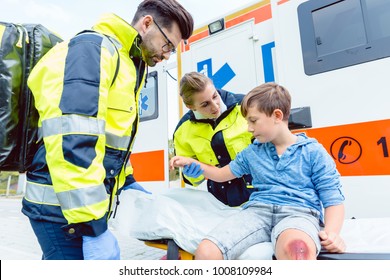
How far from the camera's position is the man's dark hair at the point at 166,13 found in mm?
1367

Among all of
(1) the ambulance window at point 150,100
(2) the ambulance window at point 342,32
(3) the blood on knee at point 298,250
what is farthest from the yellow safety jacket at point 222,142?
(1) the ambulance window at point 150,100

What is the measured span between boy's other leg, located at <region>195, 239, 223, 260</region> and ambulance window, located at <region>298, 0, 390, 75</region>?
1.26 meters

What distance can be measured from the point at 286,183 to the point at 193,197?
23.7 inches

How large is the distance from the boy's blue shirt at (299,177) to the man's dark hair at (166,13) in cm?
78

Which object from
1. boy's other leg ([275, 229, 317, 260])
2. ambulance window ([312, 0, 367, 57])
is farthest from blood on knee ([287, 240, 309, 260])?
ambulance window ([312, 0, 367, 57])

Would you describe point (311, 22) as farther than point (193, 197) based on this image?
Yes

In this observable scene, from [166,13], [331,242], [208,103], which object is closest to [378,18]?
[208,103]

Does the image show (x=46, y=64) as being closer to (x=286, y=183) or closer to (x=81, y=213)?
(x=81, y=213)

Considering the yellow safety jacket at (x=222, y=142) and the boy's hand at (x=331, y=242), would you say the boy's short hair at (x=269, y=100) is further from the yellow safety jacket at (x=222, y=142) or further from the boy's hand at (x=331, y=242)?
the boy's hand at (x=331, y=242)

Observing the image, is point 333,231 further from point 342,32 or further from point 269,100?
point 342,32

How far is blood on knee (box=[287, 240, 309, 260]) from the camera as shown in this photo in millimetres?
1021

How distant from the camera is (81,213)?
3.09 feet

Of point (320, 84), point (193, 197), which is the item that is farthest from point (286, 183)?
point (320, 84)

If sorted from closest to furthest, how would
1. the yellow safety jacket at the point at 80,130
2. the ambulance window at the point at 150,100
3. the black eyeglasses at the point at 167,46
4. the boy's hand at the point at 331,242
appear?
the yellow safety jacket at the point at 80,130, the boy's hand at the point at 331,242, the black eyeglasses at the point at 167,46, the ambulance window at the point at 150,100
